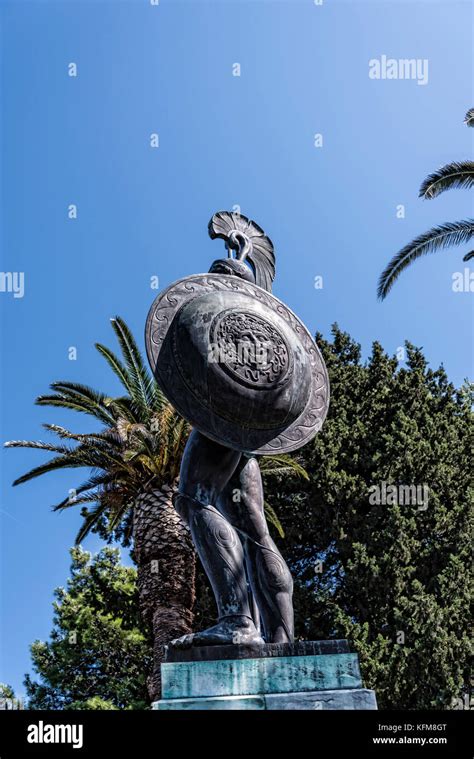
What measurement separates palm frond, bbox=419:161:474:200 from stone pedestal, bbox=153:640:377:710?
39.1 feet

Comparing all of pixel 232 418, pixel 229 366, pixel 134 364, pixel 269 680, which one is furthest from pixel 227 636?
pixel 134 364

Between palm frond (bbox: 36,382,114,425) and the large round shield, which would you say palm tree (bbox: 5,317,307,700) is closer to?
palm frond (bbox: 36,382,114,425)

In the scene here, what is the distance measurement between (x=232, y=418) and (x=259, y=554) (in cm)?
100

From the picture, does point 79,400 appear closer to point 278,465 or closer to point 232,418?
point 278,465

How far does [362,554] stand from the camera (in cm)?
1864

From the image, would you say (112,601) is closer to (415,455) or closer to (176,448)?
(176,448)

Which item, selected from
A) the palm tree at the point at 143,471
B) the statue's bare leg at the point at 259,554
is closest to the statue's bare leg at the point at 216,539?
the statue's bare leg at the point at 259,554

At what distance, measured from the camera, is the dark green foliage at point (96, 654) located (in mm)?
21875

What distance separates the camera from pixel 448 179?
48.6 ft

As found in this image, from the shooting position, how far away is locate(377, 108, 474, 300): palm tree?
48.4ft

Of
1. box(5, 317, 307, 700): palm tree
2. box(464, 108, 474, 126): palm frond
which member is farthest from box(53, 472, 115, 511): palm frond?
box(464, 108, 474, 126): palm frond
